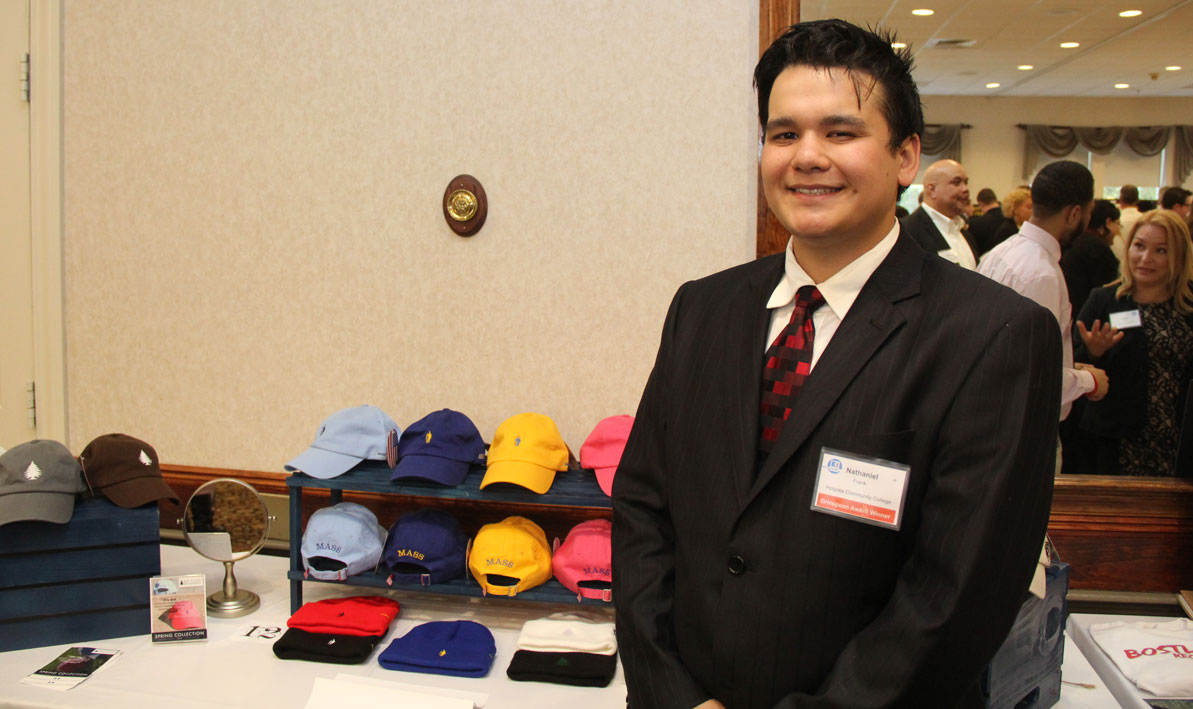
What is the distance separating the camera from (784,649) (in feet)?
3.47

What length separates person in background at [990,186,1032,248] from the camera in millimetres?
2640

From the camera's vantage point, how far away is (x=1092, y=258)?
2.32 meters

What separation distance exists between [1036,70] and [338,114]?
5.54 m

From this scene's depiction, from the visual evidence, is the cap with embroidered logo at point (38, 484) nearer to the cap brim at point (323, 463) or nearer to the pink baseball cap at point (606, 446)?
the cap brim at point (323, 463)

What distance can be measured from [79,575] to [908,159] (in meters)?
1.84

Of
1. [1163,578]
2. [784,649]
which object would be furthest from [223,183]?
[1163,578]

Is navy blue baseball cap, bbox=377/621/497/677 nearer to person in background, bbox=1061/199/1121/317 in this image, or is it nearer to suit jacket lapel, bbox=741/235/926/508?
suit jacket lapel, bbox=741/235/926/508

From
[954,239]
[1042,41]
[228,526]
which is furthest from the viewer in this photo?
[1042,41]

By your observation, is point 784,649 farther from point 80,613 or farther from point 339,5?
point 339,5

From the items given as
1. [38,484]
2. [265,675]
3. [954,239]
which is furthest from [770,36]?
[38,484]

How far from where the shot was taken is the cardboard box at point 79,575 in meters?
1.78

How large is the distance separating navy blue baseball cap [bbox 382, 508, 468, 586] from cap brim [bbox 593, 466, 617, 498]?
364 millimetres

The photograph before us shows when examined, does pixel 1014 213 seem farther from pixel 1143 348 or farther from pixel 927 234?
pixel 1143 348

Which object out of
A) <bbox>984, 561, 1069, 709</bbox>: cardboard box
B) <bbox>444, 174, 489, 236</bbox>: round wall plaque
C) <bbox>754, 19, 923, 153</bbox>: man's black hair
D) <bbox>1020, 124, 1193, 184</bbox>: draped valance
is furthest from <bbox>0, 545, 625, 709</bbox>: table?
<bbox>1020, 124, 1193, 184</bbox>: draped valance
